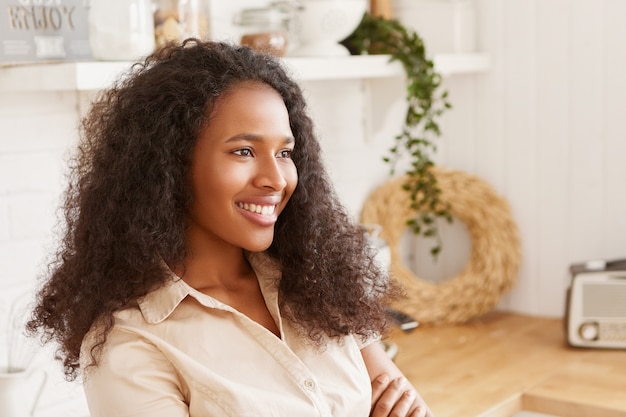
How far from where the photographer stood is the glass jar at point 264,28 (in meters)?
1.83

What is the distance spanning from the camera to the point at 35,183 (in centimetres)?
167

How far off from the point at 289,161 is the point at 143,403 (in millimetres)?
394

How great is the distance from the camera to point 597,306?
6.88 ft

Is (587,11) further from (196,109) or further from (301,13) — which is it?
(196,109)

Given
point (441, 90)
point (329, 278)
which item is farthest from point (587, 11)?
point (329, 278)

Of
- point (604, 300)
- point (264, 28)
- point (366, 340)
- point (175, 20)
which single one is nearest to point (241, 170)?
point (366, 340)

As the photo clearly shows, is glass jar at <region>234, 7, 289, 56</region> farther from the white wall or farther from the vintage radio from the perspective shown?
the vintage radio

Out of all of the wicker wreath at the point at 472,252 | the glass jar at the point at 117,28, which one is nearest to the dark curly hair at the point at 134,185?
the glass jar at the point at 117,28

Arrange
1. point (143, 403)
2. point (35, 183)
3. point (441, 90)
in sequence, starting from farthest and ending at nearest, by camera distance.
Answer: point (441, 90) → point (35, 183) → point (143, 403)

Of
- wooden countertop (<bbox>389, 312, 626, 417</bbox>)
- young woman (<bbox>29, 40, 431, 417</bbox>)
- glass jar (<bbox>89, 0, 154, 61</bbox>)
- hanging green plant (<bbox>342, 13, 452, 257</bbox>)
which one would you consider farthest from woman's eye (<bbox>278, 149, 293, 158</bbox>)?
hanging green plant (<bbox>342, 13, 452, 257</bbox>)

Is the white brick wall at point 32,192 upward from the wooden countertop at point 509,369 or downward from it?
upward

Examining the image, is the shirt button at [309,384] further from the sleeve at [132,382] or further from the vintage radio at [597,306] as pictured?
the vintage radio at [597,306]

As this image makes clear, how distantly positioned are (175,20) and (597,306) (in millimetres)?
1110

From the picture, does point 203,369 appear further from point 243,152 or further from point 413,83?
point 413,83
